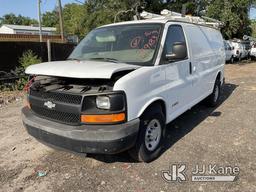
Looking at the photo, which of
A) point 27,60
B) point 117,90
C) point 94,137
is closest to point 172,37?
point 117,90

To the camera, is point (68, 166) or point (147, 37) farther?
point (147, 37)

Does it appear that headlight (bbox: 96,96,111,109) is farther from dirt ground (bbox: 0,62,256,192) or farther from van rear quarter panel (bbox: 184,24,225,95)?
van rear quarter panel (bbox: 184,24,225,95)

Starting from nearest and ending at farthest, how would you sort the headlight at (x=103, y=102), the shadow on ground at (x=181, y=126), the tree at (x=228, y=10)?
the headlight at (x=103, y=102)
the shadow on ground at (x=181, y=126)
the tree at (x=228, y=10)

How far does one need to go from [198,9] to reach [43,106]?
72.4 ft

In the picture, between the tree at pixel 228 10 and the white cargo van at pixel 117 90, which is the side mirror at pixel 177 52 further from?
the tree at pixel 228 10

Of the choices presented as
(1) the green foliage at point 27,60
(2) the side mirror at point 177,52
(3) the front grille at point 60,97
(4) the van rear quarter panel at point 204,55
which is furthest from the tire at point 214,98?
(1) the green foliage at point 27,60

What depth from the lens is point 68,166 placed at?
13.0 feet

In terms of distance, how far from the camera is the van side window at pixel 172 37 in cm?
431

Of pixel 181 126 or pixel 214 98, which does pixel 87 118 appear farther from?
pixel 214 98

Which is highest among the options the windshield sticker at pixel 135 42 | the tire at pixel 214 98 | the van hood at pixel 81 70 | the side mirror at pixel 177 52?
the windshield sticker at pixel 135 42

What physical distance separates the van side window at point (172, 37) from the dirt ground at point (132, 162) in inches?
62.0

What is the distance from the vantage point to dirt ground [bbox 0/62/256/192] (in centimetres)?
350

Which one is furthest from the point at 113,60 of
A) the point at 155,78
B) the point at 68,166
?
the point at 68,166

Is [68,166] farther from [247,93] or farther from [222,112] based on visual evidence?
[247,93]
